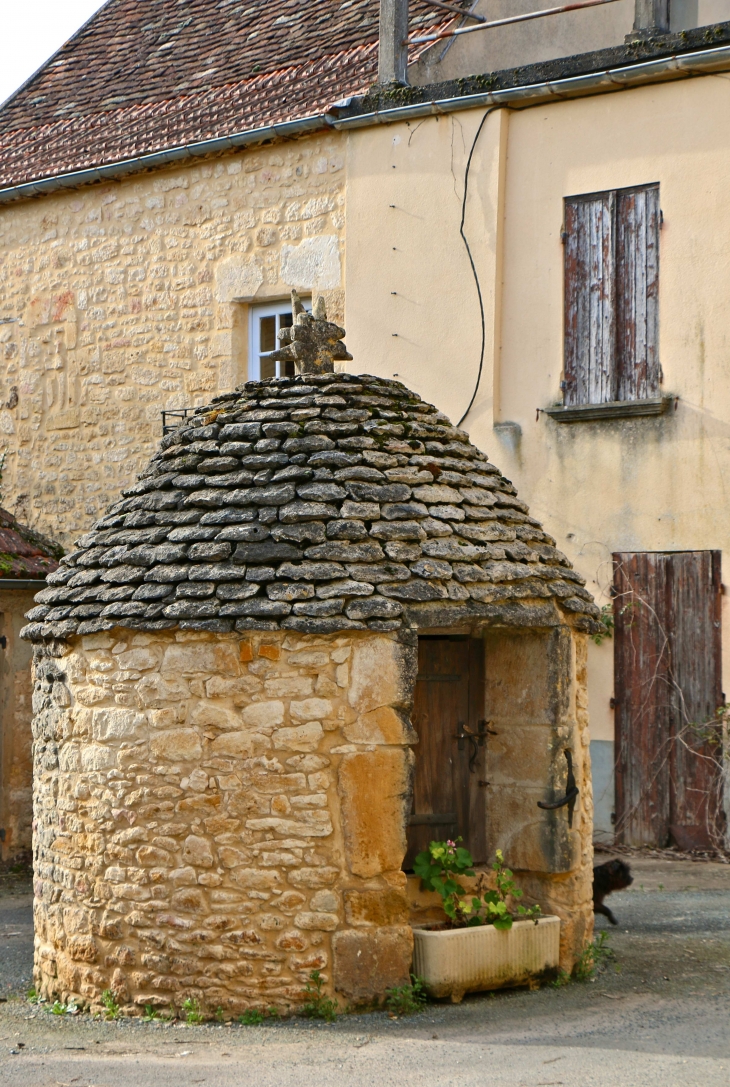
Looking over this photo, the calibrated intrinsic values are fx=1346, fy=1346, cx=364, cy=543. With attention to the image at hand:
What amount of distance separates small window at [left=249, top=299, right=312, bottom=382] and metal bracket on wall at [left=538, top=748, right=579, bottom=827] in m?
6.02

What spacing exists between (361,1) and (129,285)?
11.4 ft

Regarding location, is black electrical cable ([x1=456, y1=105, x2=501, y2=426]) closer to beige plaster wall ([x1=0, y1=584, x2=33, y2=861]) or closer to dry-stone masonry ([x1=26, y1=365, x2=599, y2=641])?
dry-stone masonry ([x1=26, y1=365, x2=599, y2=641])

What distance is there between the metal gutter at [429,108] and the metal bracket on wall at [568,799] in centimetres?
564

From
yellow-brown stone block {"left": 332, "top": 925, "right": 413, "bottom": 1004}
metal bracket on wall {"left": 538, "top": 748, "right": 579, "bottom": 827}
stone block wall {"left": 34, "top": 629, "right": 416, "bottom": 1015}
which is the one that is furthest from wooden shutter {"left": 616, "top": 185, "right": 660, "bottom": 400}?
yellow-brown stone block {"left": 332, "top": 925, "right": 413, "bottom": 1004}

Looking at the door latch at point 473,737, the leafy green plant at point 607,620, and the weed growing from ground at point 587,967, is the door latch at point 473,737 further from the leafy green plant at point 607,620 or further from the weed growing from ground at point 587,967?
the leafy green plant at point 607,620

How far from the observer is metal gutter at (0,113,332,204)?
37.0 feet

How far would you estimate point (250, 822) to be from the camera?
5.98 m

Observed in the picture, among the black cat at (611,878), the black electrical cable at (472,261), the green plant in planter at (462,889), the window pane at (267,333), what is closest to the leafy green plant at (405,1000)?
the green plant in planter at (462,889)

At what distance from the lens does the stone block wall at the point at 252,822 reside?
19.5 ft

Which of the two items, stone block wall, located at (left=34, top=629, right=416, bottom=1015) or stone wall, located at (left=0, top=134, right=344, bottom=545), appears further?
stone wall, located at (left=0, top=134, right=344, bottom=545)

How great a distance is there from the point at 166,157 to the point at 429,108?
248 cm

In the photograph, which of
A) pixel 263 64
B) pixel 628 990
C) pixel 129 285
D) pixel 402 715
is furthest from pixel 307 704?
pixel 263 64

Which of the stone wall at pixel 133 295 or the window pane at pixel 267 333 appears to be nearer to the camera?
the stone wall at pixel 133 295

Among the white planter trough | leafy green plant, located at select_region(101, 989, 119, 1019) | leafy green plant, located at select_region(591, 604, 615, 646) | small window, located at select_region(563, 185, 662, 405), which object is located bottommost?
leafy green plant, located at select_region(101, 989, 119, 1019)
